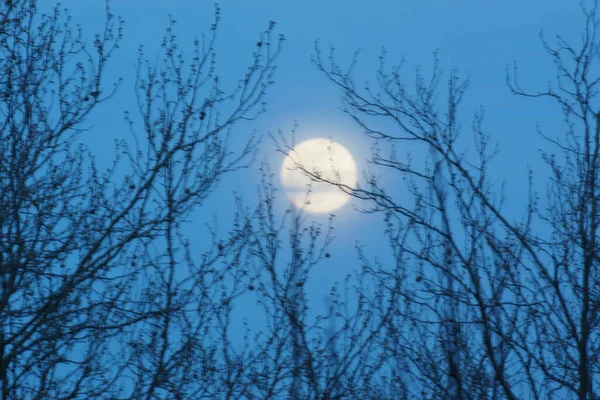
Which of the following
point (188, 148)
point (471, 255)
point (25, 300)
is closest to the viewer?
point (25, 300)

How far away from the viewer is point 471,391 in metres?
8.57

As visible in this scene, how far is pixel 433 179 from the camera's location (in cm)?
838

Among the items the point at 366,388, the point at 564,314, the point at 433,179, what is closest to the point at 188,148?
the point at 433,179

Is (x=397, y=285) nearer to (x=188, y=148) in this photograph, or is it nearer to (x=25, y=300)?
(x=188, y=148)

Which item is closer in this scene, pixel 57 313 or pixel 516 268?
pixel 57 313

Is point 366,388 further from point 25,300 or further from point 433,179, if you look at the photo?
point 25,300

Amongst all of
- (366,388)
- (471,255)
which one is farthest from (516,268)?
(366,388)

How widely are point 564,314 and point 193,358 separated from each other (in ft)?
11.6

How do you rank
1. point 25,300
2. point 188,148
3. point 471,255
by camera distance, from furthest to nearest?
point 188,148, point 471,255, point 25,300

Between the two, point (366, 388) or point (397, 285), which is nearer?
point (397, 285)

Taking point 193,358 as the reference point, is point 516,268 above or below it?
above

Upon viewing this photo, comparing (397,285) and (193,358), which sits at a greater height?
(397,285)

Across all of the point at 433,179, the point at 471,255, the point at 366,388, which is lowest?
the point at 366,388

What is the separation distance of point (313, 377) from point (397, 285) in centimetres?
133
